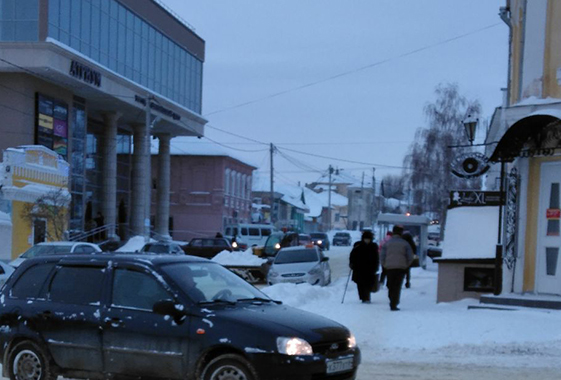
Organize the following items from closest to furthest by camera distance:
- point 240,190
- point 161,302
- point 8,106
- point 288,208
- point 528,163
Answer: point 161,302 → point 528,163 → point 8,106 → point 240,190 → point 288,208

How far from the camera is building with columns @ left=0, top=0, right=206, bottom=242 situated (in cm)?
4516

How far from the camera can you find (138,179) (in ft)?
202

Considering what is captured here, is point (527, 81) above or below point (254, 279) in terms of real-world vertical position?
above

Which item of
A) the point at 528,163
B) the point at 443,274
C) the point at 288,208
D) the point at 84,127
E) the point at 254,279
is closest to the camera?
the point at 528,163

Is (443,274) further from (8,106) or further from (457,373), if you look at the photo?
(8,106)

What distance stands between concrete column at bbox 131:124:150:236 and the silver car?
3378 centimetres

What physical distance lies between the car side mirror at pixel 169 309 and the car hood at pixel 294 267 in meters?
18.9

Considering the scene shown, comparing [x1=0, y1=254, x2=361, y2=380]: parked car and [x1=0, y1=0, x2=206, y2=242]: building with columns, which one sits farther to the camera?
[x1=0, y1=0, x2=206, y2=242]: building with columns

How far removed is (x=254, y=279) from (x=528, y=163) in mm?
14729

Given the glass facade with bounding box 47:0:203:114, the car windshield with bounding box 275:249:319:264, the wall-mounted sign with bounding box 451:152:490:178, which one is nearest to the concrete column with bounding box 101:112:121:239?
the glass facade with bounding box 47:0:203:114

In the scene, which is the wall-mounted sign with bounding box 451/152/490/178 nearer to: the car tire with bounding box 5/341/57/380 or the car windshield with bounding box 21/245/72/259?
the car windshield with bounding box 21/245/72/259

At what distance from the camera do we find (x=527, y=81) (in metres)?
17.0

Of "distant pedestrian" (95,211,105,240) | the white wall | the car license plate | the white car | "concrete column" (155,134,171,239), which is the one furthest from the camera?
"concrete column" (155,134,171,239)

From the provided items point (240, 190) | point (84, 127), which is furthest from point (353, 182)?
point (84, 127)
